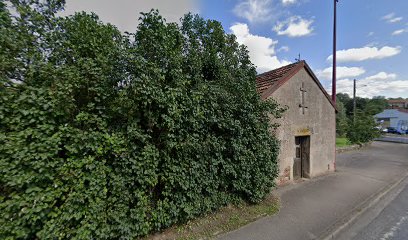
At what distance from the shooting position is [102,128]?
116 inches

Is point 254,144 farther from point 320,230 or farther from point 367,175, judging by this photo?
point 367,175

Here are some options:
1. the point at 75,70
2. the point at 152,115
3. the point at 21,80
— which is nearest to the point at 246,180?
the point at 152,115

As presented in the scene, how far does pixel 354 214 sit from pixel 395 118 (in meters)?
59.7

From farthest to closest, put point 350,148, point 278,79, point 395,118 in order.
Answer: point 395,118
point 350,148
point 278,79

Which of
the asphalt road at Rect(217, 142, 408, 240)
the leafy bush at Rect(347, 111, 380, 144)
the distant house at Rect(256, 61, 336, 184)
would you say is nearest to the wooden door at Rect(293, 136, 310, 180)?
the distant house at Rect(256, 61, 336, 184)

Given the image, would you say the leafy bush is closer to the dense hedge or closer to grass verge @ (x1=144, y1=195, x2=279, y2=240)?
grass verge @ (x1=144, y1=195, x2=279, y2=240)

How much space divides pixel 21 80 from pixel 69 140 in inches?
46.7

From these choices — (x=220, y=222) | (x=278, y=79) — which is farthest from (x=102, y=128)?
(x=278, y=79)

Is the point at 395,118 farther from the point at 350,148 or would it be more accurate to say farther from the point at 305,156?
the point at 305,156

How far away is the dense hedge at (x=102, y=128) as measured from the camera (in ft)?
8.23

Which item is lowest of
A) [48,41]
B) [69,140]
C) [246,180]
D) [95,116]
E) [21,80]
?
[246,180]

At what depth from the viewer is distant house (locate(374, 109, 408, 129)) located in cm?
4026

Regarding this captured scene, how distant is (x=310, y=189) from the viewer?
643 cm

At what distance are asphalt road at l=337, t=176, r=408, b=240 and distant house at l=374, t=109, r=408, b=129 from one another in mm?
46255
